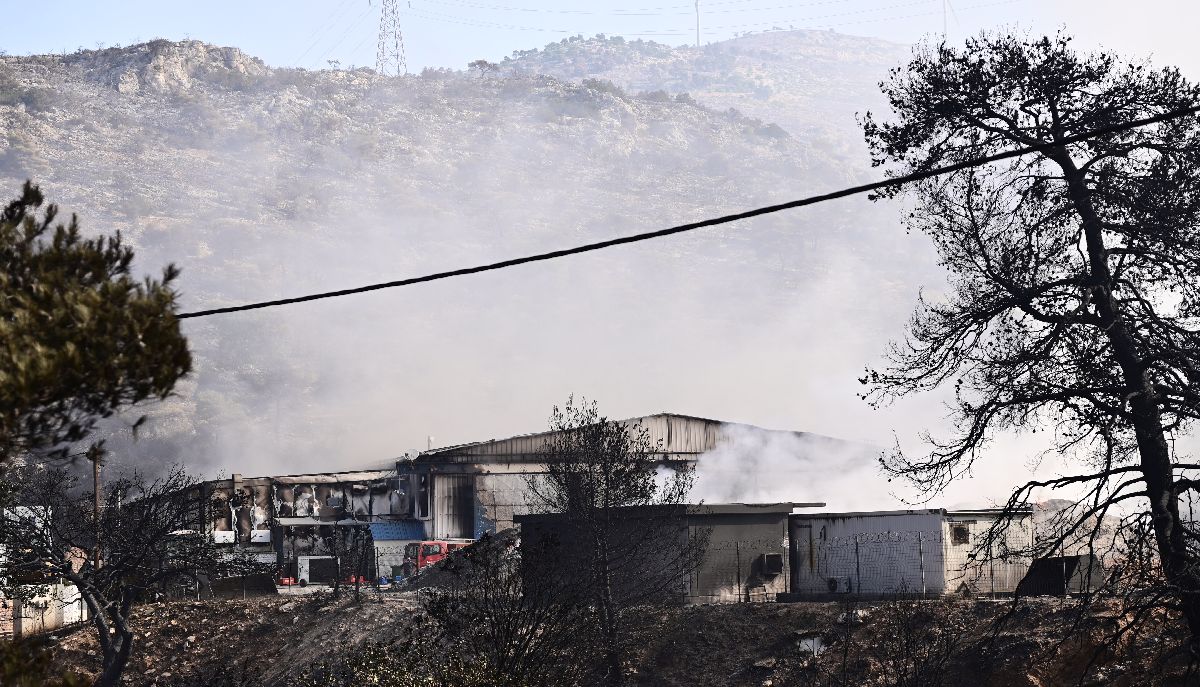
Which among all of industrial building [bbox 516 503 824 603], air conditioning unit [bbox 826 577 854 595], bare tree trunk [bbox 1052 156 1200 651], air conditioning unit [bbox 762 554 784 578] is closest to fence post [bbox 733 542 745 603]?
industrial building [bbox 516 503 824 603]

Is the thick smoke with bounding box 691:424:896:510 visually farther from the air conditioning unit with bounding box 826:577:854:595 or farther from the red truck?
the air conditioning unit with bounding box 826:577:854:595

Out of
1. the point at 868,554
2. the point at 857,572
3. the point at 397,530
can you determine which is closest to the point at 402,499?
the point at 397,530

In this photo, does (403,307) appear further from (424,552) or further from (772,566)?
(772,566)

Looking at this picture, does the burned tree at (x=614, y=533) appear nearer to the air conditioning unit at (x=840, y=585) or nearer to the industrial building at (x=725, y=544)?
the industrial building at (x=725, y=544)

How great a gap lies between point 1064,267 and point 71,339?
584 inches

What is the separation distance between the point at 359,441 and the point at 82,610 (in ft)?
221

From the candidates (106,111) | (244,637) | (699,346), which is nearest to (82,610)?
(244,637)

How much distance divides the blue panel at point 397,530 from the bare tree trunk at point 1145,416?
165 ft

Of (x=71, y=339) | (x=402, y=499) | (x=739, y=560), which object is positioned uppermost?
(x=71, y=339)

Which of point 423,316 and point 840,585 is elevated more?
point 423,316

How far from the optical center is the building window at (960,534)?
4234cm

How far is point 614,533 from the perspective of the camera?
42281 mm

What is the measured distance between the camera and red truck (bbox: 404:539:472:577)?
197 ft

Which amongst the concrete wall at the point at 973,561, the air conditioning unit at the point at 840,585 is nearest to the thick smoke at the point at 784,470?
the air conditioning unit at the point at 840,585
